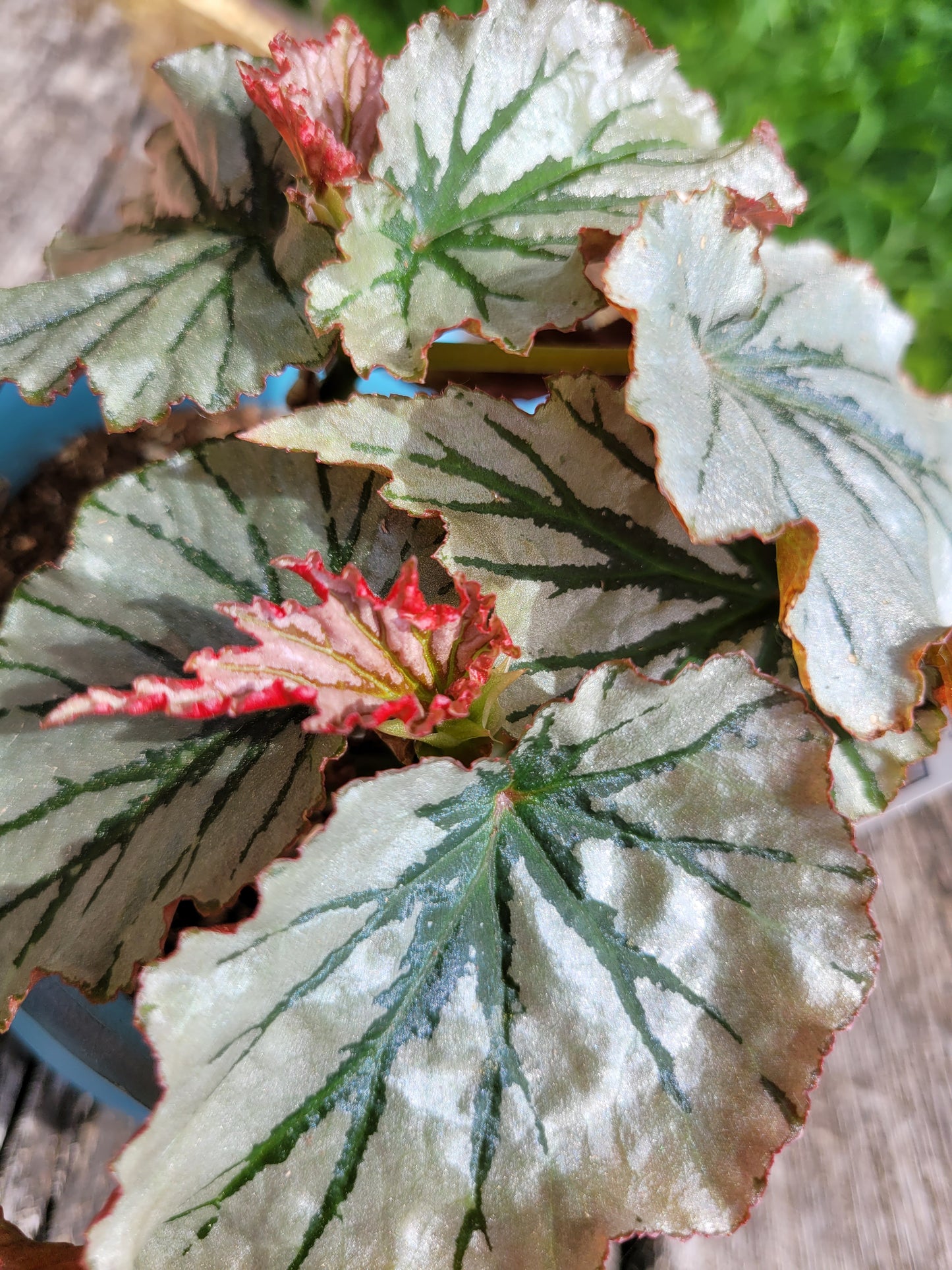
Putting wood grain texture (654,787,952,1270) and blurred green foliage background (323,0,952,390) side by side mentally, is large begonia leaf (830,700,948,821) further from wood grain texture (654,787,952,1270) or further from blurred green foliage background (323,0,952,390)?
blurred green foliage background (323,0,952,390)

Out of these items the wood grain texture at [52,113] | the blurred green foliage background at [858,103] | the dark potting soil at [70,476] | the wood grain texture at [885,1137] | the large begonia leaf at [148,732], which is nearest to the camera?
the large begonia leaf at [148,732]

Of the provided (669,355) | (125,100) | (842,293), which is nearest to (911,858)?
(842,293)

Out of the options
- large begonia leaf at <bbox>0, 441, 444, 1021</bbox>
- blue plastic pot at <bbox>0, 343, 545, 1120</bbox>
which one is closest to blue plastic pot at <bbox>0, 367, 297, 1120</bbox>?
blue plastic pot at <bbox>0, 343, 545, 1120</bbox>

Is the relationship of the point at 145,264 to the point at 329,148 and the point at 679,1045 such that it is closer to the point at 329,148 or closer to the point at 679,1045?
the point at 329,148

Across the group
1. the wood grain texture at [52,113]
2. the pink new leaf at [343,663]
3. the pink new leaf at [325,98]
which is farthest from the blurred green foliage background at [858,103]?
the pink new leaf at [343,663]

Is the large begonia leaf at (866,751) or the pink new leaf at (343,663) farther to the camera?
the large begonia leaf at (866,751)

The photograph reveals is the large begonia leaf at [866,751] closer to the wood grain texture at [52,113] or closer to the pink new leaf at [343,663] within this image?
the pink new leaf at [343,663]
